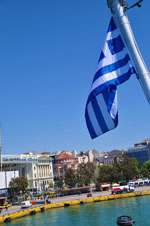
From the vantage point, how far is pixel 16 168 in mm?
102438

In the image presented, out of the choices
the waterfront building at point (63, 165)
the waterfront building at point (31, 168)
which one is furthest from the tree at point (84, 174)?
the waterfront building at point (63, 165)

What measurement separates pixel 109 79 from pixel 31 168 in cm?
9983

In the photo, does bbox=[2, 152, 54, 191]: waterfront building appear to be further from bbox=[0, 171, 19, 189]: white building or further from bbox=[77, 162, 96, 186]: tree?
bbox=[77, 162, 96, 186]: tree

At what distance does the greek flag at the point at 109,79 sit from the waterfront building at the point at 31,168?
92.7 metres

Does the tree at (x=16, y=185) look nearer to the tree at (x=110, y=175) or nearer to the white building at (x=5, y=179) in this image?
the white building at (x=5, y=179)

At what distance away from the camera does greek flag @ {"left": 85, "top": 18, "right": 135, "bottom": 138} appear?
780 centimetres

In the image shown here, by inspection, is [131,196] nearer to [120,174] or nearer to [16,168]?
[120,174]

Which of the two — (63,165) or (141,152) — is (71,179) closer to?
(63,165)

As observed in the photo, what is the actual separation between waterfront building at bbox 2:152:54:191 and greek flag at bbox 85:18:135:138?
92727 millimetres

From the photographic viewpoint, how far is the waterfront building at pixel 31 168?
329 ft

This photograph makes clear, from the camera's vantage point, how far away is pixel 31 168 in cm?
10400

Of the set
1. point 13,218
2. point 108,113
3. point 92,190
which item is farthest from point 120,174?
point 108,113

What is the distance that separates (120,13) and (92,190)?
71.0 metres

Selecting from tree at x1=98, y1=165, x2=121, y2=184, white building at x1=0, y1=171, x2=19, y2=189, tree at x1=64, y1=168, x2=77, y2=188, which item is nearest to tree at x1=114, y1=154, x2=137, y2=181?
tree at x1=98, y1=165, x2=121, y2=184
